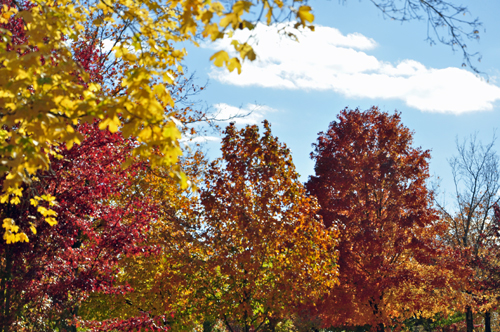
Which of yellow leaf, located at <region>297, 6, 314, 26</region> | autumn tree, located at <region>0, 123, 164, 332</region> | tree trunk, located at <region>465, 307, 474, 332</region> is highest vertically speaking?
yellow leaf, located at <region>297, 6, 314, 26</region>

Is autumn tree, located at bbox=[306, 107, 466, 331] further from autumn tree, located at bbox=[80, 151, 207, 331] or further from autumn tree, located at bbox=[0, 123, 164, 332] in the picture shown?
autumn tree, located at bbox=[0, 123, 164, 332]

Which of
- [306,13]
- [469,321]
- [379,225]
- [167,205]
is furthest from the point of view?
[469,321]

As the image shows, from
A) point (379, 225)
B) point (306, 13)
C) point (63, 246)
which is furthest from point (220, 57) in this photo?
point (379, 225)

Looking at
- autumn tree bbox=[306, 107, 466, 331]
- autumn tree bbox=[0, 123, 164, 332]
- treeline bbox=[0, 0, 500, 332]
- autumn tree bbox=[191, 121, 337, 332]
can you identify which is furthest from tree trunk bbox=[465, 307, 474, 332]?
autumn tree bbox=[0, 123, 164, 332]

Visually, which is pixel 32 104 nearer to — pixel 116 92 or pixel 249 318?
pixel 116 92

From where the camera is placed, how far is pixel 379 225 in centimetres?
1650

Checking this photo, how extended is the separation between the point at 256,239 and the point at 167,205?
407cm

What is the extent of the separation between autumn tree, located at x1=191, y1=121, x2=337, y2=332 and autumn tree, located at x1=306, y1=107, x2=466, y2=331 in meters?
3.51

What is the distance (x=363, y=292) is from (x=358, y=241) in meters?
1.81

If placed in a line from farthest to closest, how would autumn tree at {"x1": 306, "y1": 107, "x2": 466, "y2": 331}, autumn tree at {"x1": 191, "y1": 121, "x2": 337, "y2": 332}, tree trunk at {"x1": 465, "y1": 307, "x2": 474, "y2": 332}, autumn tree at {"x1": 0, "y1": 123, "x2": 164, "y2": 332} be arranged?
tree trunk at {"x1": 465, "y1": 307, "x2": 474, "y2": 332}, autumn tree at {"x1": 306, "y1": 107, "x2": 466, "y2": 331}, autumn tree at {"x1": 191, "y1": 121, "x2": 337, "y2": 332}, autumn tree at {"x1": 0, "y1": 123, "x2": 164, "y2": 332}

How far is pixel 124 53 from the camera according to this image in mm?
4777

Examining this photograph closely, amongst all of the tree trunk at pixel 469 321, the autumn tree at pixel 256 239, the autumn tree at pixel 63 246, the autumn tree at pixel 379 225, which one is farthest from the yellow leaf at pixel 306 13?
→ the tree trunk at pixel 469 321

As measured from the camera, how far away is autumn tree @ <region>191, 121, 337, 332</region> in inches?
456

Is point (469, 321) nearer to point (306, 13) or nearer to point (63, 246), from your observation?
point (63, 246)
